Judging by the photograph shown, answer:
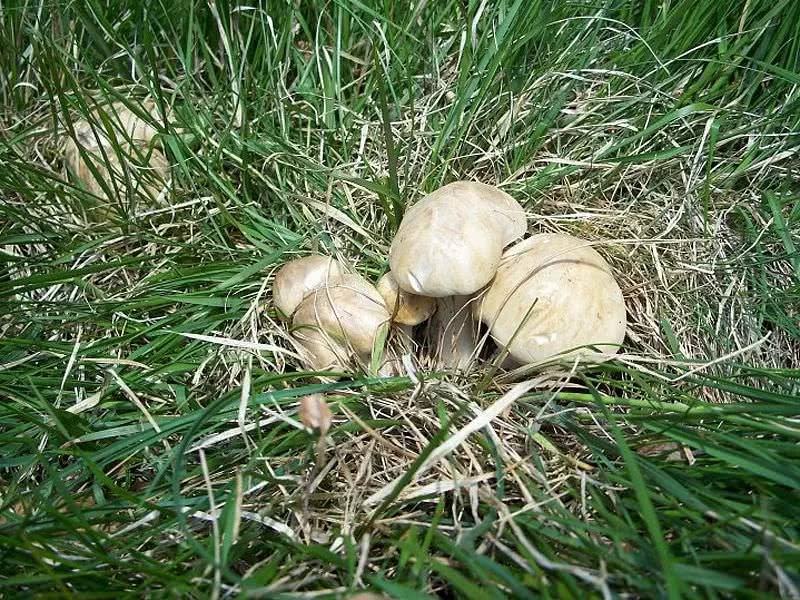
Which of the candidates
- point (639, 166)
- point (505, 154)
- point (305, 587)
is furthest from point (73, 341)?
point (639, 166)

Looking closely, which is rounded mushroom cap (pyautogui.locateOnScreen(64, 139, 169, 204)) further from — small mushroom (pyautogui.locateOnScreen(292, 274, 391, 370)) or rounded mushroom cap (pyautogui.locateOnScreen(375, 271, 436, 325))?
rounded mushroom cap (pyautogui.locateOnScreen(375, 271, 436, 325))

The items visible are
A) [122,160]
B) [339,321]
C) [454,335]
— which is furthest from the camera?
[122,160]

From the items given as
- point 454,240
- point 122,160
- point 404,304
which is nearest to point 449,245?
point 454,240

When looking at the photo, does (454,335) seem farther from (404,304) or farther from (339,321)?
(339,321)

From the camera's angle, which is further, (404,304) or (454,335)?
(454,335)

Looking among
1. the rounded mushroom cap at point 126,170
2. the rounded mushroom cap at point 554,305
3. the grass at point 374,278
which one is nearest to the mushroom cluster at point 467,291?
the rounded mushroom cap at point 554,305

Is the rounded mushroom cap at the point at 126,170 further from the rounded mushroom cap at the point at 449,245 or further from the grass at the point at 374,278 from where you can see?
the rounded mushroom cap at the point at 449,245
